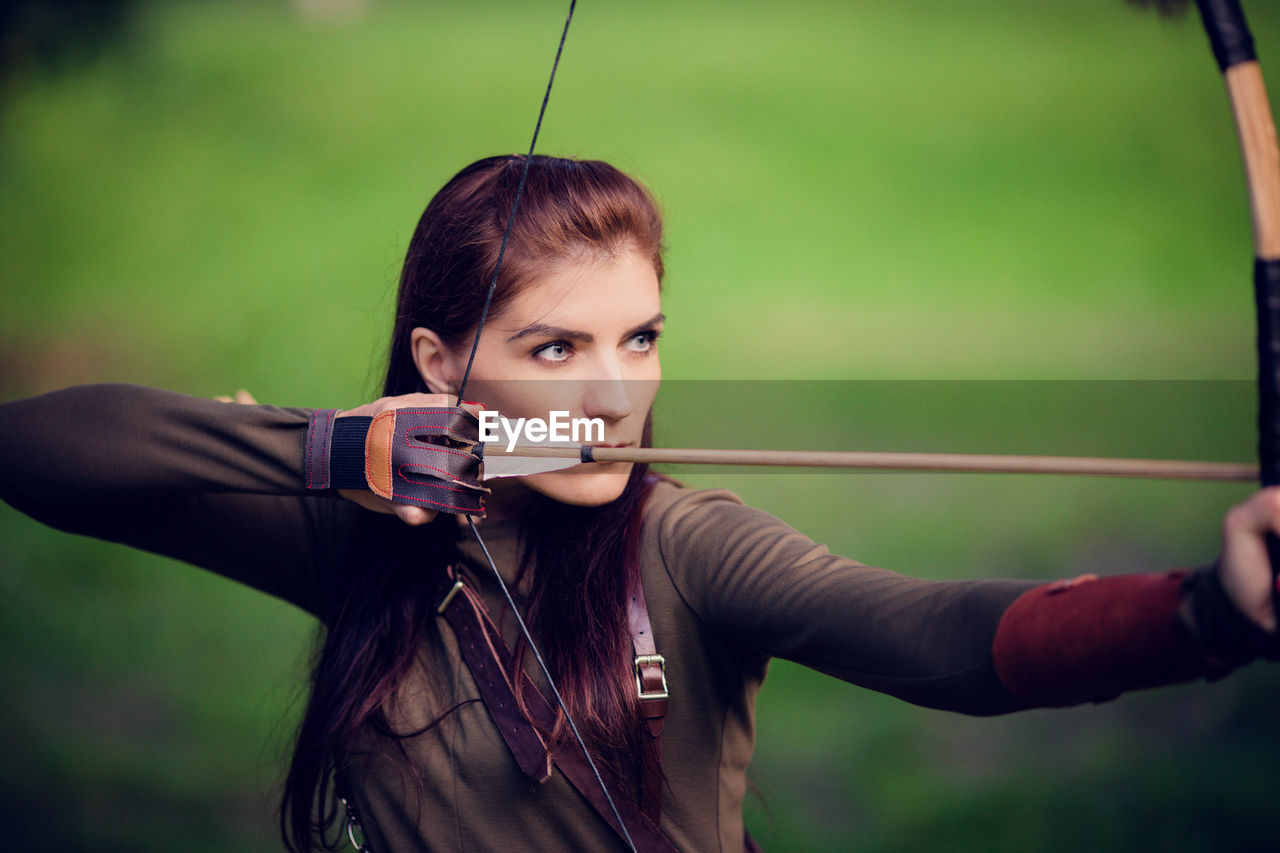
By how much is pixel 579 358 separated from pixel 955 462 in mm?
533

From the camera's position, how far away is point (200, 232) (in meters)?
3.50

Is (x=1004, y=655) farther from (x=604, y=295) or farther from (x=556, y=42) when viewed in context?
(x=556, y=42)

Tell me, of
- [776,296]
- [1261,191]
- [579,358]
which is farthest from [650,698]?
[776,296]

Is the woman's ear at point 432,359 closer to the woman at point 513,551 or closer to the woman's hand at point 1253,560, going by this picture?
the woman at point 513,551

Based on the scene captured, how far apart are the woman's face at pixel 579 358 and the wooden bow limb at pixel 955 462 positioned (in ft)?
0.30

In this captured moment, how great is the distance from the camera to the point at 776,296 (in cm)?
329

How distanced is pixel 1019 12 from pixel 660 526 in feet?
10.1

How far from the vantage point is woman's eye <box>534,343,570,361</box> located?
1.19 meters

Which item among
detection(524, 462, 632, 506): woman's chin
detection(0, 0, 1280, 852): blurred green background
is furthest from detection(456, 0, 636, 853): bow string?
Answer: detection(0, 0, 1280, 852): blurred green background

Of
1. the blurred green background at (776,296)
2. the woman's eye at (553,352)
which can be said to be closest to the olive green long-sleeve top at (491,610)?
the woman's eye at (553,352)

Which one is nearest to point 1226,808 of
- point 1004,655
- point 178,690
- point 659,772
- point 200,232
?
point 659,772

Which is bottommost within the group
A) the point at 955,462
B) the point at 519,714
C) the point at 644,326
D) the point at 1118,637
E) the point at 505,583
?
the point at 519,714

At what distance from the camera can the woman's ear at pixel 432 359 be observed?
1311 mm

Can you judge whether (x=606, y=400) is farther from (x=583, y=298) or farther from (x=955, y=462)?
(x=955, y=462)
